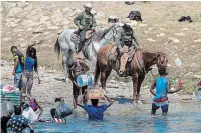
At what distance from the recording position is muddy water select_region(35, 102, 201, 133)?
15.6 meters

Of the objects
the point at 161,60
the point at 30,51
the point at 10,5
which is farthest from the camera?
the point at 10,5

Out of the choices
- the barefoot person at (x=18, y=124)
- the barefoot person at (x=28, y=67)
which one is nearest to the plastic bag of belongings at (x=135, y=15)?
the barefoot person at (x=28, y=67)

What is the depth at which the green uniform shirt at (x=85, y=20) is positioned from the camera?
76.3 feet

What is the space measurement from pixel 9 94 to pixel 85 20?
26.4 ft

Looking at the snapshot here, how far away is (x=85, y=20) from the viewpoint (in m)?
23.3

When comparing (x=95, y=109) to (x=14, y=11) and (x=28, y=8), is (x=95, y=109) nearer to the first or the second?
(x=14, y=11)

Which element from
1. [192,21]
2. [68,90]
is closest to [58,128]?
[68,90]

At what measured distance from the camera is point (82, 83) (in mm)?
19016

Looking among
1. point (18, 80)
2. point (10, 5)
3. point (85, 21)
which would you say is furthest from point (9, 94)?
point (10, 5)

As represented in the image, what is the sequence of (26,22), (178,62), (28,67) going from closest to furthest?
(28,67) → (178,62) → (26,22)

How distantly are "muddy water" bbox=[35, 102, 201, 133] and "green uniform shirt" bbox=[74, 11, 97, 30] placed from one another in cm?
413

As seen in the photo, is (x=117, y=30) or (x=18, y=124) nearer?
(x=18, y=124)

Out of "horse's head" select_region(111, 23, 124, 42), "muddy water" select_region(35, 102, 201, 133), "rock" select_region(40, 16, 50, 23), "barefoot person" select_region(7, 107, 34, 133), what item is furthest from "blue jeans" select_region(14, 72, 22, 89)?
"rock" select_region(40, 16, 50, 23)

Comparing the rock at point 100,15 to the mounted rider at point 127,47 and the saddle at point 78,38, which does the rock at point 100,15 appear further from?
the mounted rider at point 127,47
